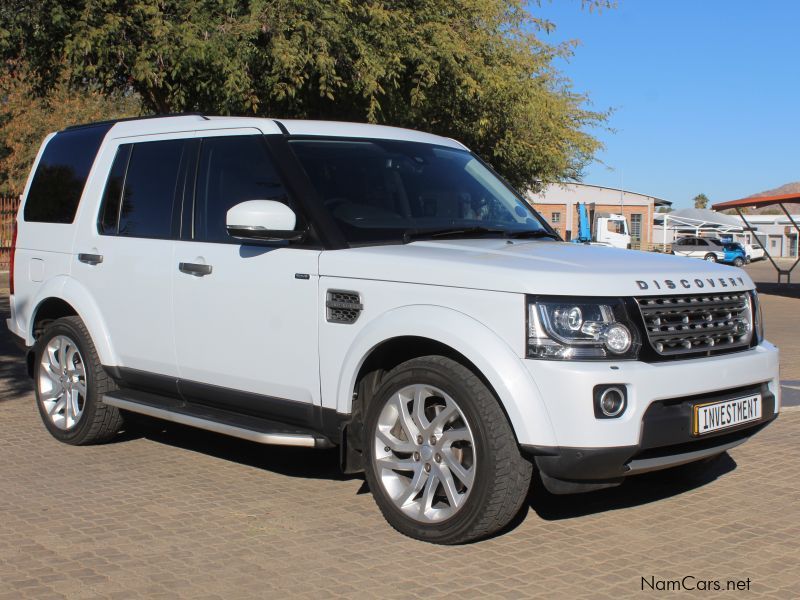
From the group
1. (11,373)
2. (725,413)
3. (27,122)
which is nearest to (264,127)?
(725,413)

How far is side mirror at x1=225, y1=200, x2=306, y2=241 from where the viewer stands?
5.09m

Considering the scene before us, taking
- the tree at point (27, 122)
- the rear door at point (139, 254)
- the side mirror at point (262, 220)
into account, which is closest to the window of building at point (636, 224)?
the tree at point (27, 122)

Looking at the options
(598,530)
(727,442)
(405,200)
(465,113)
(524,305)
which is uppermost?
(465,113)

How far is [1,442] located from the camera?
695cm

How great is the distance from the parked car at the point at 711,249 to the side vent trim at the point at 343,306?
51.1 metres

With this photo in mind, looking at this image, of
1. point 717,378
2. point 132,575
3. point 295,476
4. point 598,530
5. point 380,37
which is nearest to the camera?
point 132,575

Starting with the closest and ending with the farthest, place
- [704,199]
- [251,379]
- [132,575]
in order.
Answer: [132,575] < [251,379] < [704,199]

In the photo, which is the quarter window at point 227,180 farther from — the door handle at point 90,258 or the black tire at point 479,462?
the black tire at point 479,462

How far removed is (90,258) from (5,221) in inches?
883

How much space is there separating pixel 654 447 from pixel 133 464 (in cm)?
341

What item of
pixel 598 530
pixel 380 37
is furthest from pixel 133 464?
pixel 380 37

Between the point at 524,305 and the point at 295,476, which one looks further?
the point at 295,476

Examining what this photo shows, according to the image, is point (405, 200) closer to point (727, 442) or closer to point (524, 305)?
point (524, 305)

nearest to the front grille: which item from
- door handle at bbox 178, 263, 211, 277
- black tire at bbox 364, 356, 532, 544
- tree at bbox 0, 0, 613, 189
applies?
black tire at bbox 364, 356, 532, 544
